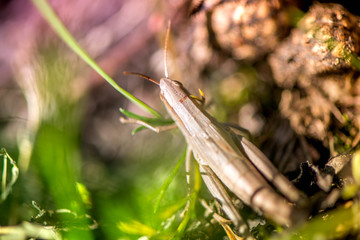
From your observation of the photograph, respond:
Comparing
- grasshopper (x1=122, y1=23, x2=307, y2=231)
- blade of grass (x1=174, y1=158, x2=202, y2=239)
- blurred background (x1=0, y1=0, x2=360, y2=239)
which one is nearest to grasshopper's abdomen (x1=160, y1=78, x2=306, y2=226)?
grasshopper (x1=122, y1=23, x2=307, y2=231)

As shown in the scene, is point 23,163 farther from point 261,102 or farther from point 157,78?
point 261,102

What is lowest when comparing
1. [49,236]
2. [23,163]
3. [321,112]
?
[321,112]

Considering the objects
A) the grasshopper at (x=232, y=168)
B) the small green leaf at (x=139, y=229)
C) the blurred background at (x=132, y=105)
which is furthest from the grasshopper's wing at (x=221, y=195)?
the small green leaf at (x=139, y=229)

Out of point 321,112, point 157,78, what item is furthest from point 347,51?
point 157,78

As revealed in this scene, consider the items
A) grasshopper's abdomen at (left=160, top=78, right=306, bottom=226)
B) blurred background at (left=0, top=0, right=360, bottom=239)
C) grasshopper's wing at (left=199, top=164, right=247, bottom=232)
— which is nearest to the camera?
grasshopper's abdomen at (left=160, top=78, right=306, bottom=226)

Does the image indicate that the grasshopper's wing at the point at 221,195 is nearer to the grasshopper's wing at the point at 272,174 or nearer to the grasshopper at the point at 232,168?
the grasshopper at the point at 232,168

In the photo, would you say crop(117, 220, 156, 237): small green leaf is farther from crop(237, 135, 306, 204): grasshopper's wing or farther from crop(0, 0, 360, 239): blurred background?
→ crop(237, 135, 306, 204): grasshopper's wing

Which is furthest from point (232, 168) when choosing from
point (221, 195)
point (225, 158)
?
point (221, 195)

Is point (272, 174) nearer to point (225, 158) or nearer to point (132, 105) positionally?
point (225, 158)
